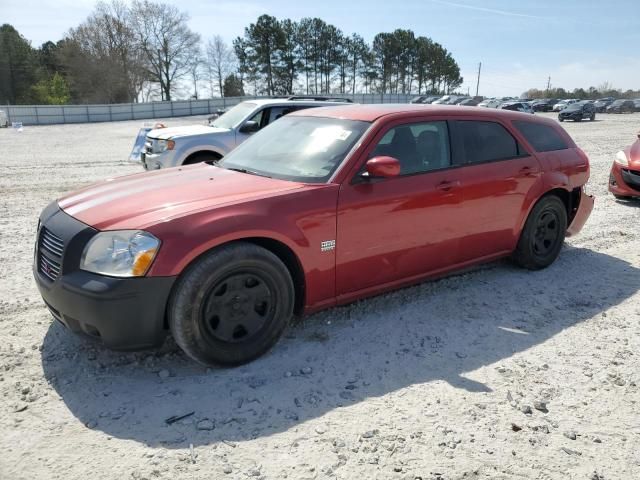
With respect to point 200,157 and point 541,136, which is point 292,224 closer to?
point 541,136

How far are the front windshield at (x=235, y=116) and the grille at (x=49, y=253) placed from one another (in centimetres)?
633

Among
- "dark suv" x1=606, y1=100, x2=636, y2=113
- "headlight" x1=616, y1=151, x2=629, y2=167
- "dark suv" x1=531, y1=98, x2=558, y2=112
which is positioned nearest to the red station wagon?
"headlight" x1=616, y1=151, x2=629, y2=167

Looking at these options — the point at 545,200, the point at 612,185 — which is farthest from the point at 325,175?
the point at 612,185

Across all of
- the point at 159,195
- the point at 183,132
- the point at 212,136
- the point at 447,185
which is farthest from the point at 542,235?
the point at 183,132

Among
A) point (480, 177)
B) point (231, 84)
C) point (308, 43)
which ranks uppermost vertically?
point (308, 43)

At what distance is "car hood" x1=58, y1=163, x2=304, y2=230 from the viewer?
10.3ft

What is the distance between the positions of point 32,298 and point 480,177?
13.2 feet

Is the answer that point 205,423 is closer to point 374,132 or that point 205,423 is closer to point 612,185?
point 374,132

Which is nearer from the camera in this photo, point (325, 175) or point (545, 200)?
point (325, 175)

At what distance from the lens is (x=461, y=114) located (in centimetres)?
456

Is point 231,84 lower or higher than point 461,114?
higher

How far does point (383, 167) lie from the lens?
360 cm

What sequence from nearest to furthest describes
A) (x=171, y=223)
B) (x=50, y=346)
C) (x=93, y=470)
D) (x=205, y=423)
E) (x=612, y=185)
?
1. (x=93, y=470)
2. (x=205, y=423)
3. (x=171, y=223)
4. (x=50, y=346)
5. (x=612, y=185)

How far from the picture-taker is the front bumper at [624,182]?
806 centimetres
